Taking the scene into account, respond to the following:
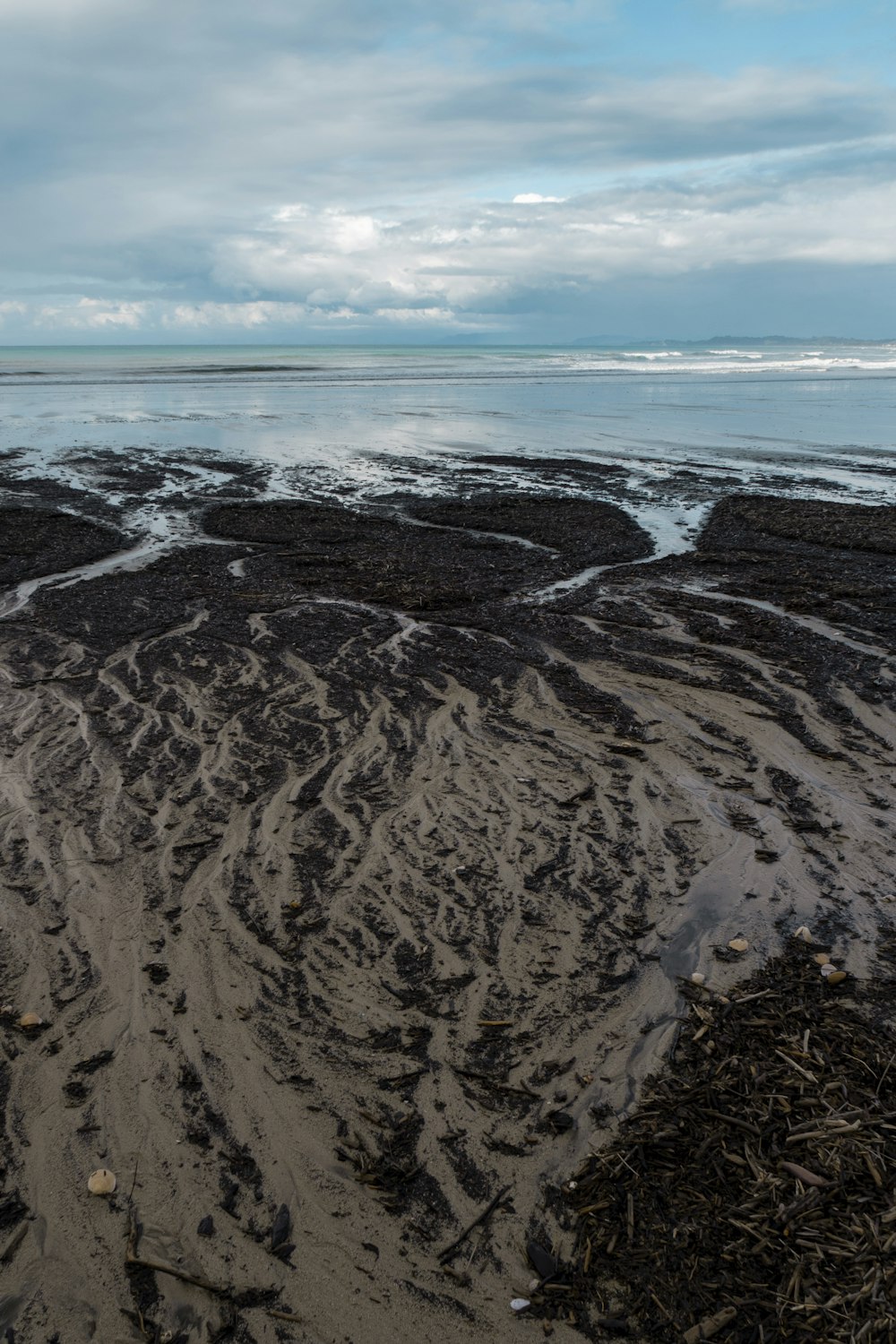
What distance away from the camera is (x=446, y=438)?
2750cm

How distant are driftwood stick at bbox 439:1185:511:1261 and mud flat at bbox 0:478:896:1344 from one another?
1 centimetres

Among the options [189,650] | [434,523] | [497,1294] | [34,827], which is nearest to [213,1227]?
[497,1294]

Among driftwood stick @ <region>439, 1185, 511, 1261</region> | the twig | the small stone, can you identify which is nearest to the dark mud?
the small stone

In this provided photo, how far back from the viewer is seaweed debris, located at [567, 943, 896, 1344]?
9.18 ft

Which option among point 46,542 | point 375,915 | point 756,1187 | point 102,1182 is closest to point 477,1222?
point 756,1187

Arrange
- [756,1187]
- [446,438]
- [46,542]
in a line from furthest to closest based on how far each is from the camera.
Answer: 1. [446,438]
2. [46,542]
3. [756,1187]

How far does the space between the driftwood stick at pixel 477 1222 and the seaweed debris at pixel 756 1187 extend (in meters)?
0.29

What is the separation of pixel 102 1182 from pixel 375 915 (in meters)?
1.96

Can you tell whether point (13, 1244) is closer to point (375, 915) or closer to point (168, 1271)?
point (168, 1271)

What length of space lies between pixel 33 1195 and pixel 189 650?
253 inches

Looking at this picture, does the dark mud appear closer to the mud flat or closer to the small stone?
the mud flat

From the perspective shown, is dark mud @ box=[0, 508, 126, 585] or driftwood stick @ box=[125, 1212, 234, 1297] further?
dark mud @ box=[0, 508, 126, 585]

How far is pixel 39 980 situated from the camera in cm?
436

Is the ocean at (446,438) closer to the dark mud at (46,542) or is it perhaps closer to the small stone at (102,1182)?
the dark mud at (46,542)
